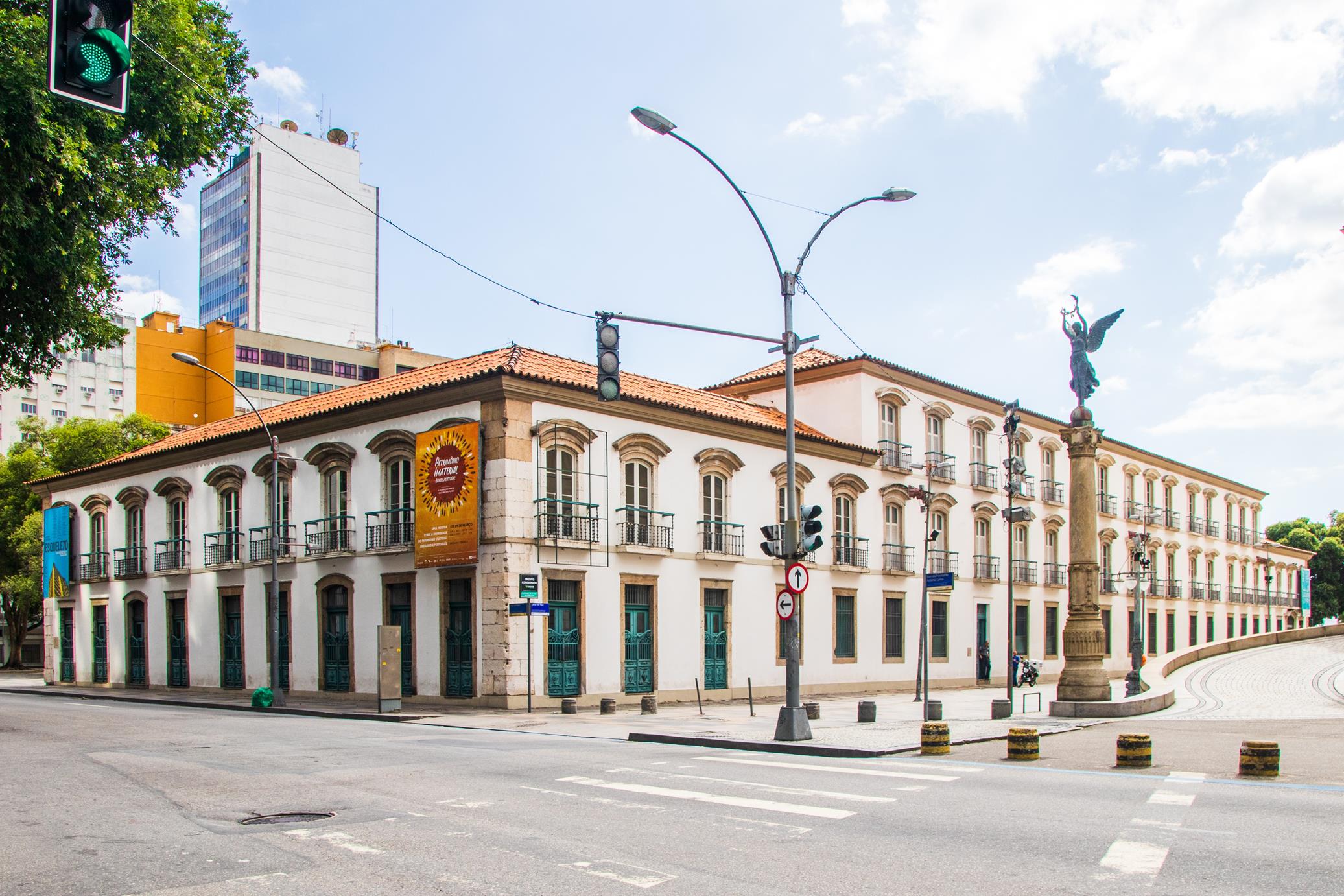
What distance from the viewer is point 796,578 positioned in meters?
18.2

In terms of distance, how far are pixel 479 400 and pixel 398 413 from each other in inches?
133

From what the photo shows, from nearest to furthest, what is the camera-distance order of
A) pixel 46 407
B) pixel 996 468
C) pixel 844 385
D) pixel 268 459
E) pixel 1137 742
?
1. pixel 1137 742
2. pixel 268 459
3. pixel 844 385
4. pixel 996 468
5. pixel 46 407

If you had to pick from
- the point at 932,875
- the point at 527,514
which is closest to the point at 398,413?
the point at 527,514

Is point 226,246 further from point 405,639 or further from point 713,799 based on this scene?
point 713,799

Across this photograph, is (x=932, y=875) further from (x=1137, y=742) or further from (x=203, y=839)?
(x=1137, y=742)

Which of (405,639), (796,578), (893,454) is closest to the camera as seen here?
(796,578)

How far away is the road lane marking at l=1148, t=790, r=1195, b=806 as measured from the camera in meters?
10.7

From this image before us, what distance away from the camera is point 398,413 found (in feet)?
95.1

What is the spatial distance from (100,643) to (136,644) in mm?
2908

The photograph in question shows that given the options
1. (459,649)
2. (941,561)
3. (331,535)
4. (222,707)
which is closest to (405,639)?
(459,649)

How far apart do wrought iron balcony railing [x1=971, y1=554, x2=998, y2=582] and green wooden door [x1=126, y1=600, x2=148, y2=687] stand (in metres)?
30.0

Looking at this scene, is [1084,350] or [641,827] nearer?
[641,827]

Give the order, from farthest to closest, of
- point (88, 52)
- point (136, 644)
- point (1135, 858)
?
point (136, 644) < point (1135, 858) < point (88, 52)

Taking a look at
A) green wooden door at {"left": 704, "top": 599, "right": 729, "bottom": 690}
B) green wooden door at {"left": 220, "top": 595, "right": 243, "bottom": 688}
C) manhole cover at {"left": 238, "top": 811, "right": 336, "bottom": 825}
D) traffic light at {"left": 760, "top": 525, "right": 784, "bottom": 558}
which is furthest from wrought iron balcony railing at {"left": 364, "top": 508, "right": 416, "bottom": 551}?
manhole cover at {"left": 238, "top": 811, "right": 336, "bottom": 825}
